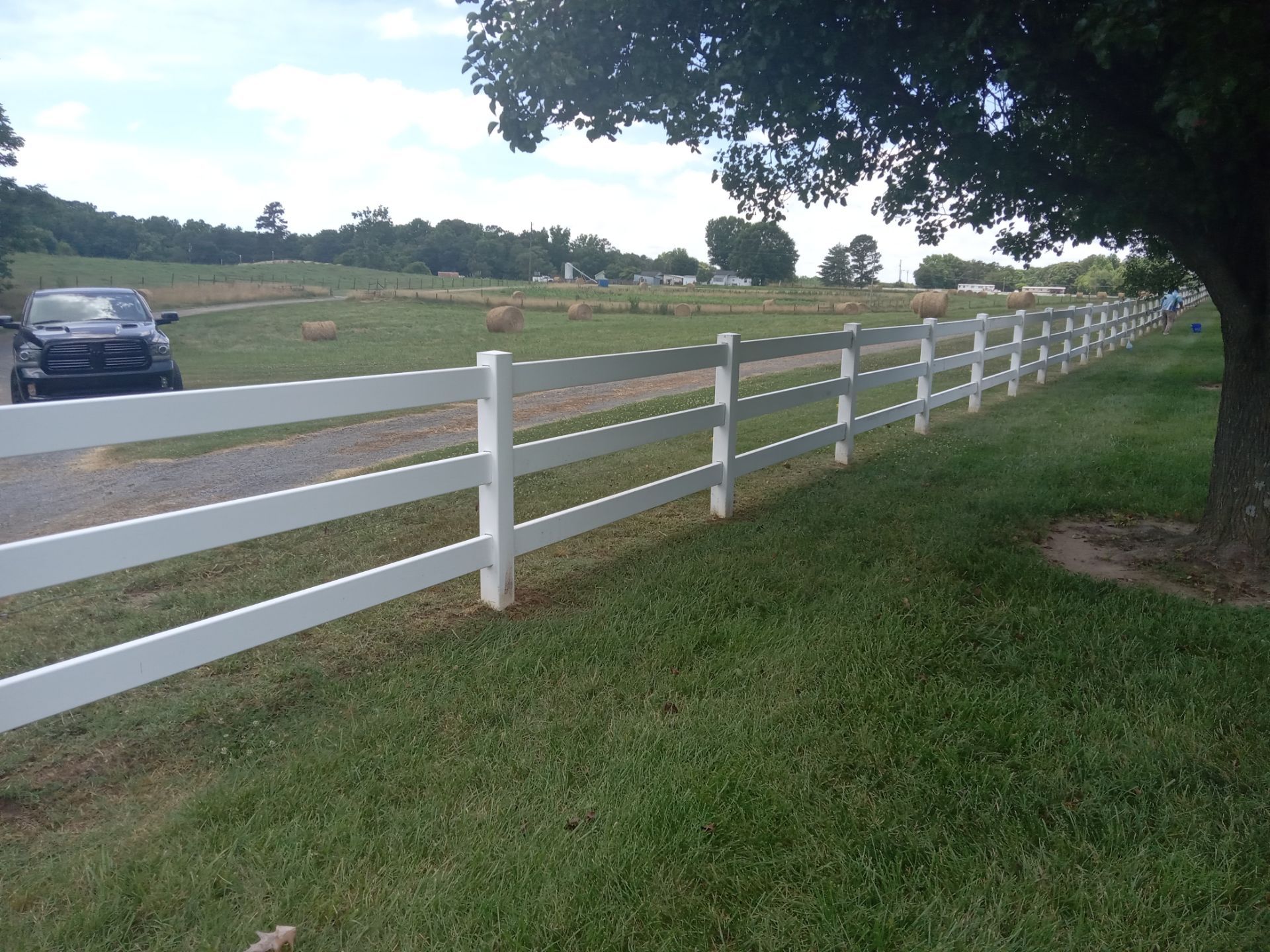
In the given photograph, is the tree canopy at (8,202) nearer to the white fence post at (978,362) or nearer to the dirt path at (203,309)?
the dirt path at (203,309)

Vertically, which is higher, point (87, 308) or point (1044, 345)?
point (87, 308)

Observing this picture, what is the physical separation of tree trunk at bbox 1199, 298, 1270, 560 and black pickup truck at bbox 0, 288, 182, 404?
10.8 meters

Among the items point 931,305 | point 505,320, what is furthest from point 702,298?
point 931,305

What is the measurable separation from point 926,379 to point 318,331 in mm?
9958

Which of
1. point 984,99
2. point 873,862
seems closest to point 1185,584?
point 984,99

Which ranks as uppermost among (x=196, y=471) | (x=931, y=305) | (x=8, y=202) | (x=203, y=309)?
(x=8, y=202)

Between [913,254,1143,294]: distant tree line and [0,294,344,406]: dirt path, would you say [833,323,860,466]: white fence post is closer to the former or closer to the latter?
[0,294,344,406]: dirt path

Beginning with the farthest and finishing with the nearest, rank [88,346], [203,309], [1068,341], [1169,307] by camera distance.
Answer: [1169,307]
[1068,341]
[203,309]
[88,346]

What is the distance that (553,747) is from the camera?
3.29 metres

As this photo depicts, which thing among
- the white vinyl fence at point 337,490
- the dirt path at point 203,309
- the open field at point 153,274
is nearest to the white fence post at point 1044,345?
the white vinyl fence at point 337,490

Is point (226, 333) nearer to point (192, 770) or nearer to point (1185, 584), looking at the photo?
point (192, 770)

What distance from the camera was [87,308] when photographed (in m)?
11.3

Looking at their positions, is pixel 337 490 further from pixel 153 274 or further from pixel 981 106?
pixel 153 274

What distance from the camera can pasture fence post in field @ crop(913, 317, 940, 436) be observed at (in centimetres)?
1038
